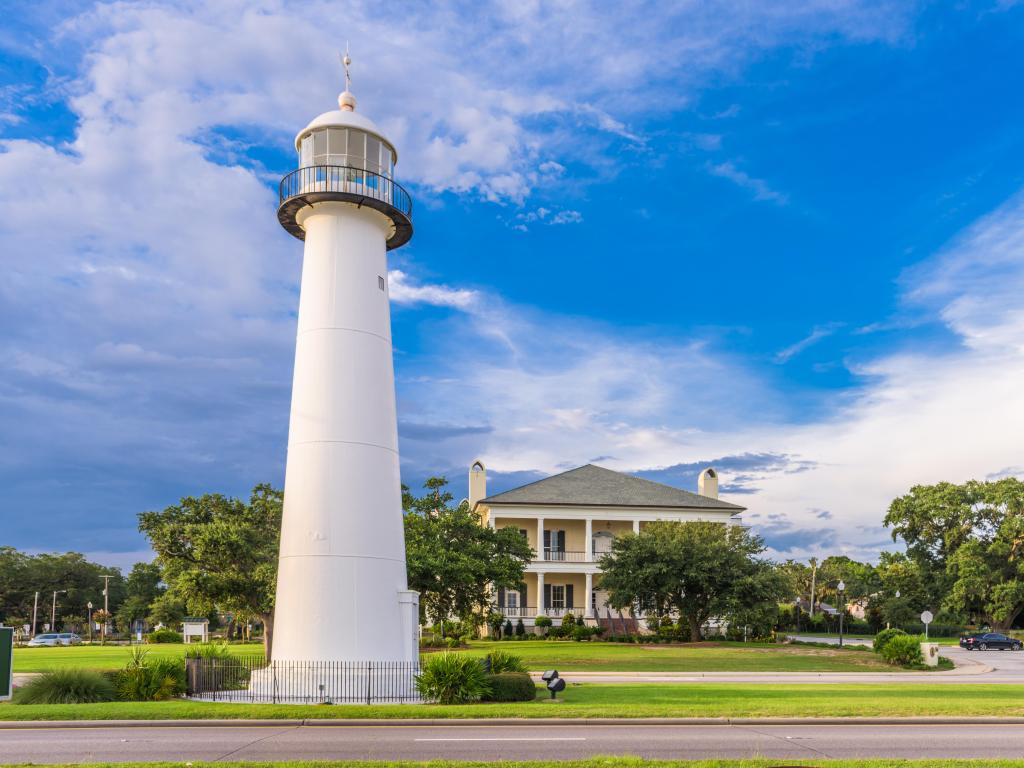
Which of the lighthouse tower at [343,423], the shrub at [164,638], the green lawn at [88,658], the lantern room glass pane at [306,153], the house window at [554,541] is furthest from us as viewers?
the house window at [554,541]

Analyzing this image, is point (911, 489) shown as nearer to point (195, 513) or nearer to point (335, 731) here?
point (195, 513)

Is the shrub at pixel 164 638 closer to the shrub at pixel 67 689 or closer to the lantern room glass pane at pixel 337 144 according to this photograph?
the shrub at pixel 67 689

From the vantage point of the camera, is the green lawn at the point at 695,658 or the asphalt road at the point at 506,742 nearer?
the asphalt road at the point at 506,742

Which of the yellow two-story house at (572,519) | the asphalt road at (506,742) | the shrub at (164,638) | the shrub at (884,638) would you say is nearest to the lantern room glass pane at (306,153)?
the asphalt road at (506,742)

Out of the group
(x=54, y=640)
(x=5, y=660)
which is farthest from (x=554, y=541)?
(x=5, y=660)

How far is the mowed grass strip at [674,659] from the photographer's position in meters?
35.4

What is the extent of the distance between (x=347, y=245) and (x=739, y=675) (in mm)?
21341

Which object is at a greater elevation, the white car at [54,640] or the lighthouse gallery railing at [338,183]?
the lighthouse gallery railing at [338,183]

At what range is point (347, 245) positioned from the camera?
76.3ft

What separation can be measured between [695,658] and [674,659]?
120cm

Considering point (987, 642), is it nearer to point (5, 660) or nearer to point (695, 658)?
point (695, 658)

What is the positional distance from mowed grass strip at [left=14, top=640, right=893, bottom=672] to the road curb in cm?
1434

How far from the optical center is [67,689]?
19609 millimetres

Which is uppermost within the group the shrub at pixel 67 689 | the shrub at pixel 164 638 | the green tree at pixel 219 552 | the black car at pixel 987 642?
the green tree at pixel 219 552
